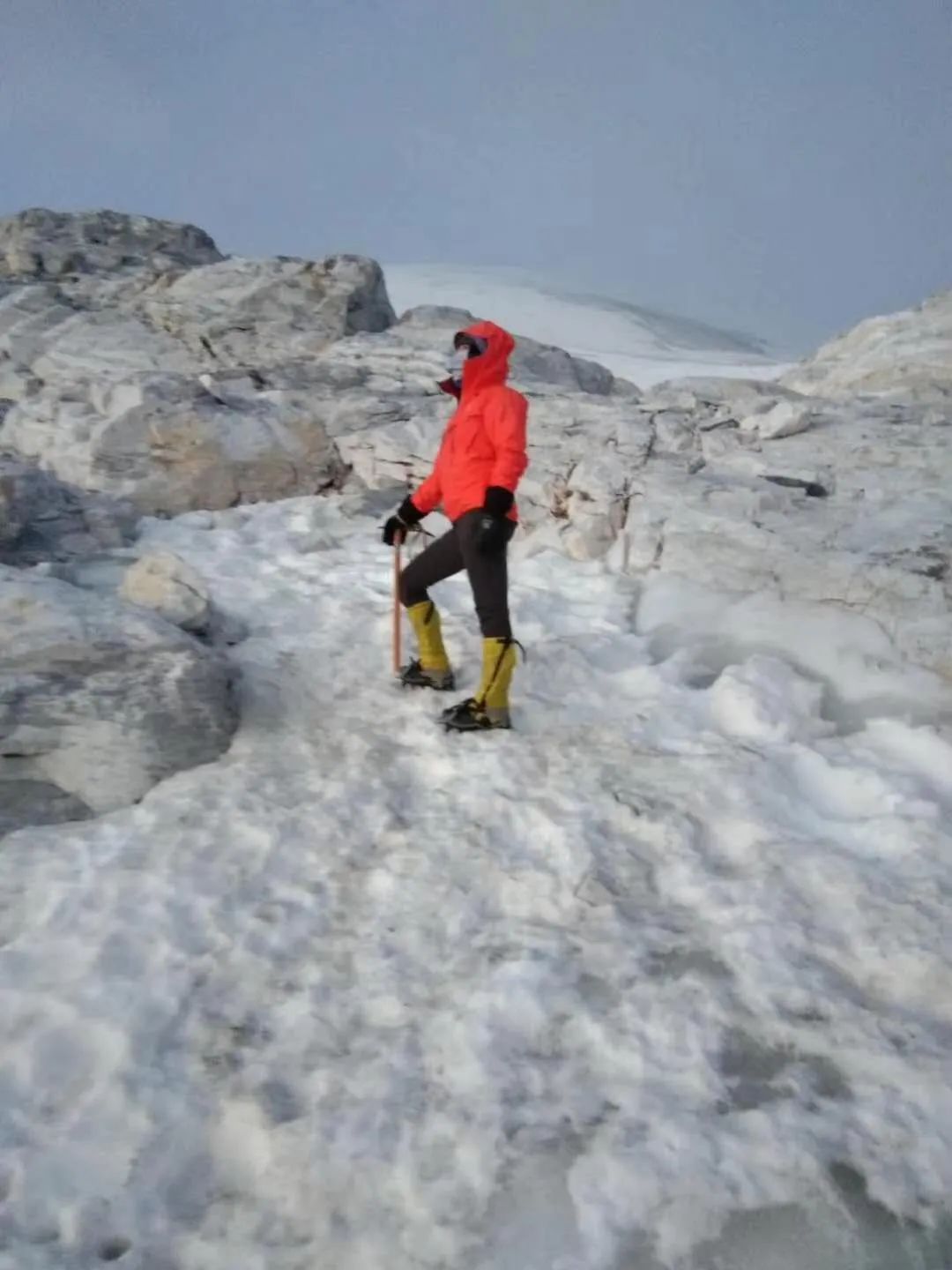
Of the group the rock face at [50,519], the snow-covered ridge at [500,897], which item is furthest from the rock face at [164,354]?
the snow-covered ridge at [500,897]

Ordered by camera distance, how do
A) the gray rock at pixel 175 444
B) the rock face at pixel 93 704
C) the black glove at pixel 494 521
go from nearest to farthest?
the rock face at pixel 93 704, the black glove at pixel 494 521, the gray rock at pixel 175 444

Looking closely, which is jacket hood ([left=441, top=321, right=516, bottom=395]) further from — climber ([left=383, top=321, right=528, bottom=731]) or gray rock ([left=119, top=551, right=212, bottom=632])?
gray rock ([left=119, top=551, right=212, bottom=632])

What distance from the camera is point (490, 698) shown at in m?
5.26

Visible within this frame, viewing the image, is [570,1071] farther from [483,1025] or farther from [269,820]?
[269,820]

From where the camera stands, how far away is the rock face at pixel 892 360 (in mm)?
13016

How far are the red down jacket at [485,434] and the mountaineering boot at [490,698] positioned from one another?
829 mm

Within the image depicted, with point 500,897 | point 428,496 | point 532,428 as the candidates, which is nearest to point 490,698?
point 428,496

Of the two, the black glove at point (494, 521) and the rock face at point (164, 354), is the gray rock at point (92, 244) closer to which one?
the rock face at point (164, 354)

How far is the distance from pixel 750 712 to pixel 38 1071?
4151mm

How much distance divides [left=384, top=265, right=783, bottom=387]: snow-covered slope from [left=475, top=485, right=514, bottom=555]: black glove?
3378 centimetres

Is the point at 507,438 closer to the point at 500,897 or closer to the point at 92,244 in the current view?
the point at 500,897

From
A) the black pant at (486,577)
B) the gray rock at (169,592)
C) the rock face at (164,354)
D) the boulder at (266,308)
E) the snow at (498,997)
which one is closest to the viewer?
the snow at (498,997)

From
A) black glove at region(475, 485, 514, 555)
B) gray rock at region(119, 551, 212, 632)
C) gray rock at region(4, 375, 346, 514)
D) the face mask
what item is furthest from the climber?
the face mask

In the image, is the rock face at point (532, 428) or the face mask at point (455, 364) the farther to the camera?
the face mask at point (455, 364)
